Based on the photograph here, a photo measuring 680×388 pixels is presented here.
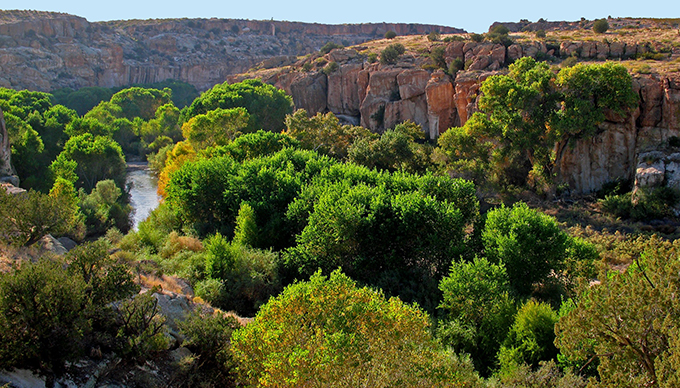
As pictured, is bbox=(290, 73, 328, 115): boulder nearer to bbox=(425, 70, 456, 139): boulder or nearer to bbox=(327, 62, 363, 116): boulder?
bbox=(327, 62, 363, 116): boulder

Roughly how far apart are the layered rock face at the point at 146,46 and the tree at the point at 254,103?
2972 centimetres

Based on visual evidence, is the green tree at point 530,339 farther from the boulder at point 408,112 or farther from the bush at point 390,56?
the bush at point 390,56

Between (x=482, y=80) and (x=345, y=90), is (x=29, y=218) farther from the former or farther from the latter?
(x=345, y=90)

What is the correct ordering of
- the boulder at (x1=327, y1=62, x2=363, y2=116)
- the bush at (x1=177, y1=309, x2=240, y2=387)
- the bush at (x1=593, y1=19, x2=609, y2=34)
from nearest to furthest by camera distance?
1. the bush at (x1=177, y1=309, x2=240, y2=387)
2. the bush at (x1=593, y1=19, x2=609, y2=34)
3. the boulder at (x1=327, y1=62, x2=363, y2=116)

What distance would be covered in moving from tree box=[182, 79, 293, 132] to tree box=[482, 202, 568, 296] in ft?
134

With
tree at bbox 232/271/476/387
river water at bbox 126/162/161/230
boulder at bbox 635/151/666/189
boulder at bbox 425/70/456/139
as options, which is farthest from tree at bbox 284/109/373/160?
tree at bbox 232/271/476/387

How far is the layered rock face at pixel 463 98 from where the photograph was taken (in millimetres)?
34531

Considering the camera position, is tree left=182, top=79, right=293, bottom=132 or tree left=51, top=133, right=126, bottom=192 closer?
tree left=51, top=133, right=126, bottom=192

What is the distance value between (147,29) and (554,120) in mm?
129764

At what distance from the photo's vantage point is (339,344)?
11078mm

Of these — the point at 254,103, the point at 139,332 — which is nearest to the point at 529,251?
the point at 139,332

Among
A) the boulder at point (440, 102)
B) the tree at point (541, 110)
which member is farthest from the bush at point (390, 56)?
the tree at point (541, 110)

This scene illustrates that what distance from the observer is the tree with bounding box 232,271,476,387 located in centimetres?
1053

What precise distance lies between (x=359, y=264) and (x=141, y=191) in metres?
38.5
